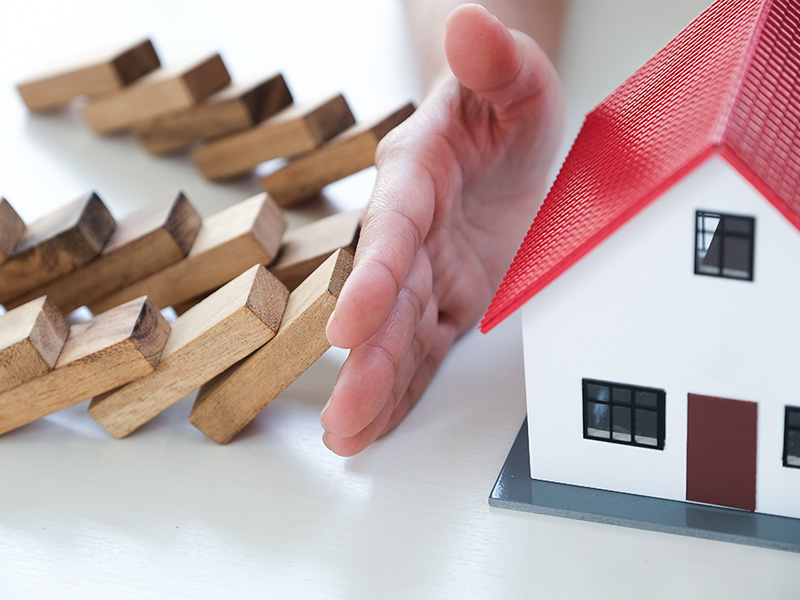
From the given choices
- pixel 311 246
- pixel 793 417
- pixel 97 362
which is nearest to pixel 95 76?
pixel 311 246

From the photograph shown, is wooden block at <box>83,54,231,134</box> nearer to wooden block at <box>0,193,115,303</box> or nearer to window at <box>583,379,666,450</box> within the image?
wooden block at <box>0,193,115,303</box>

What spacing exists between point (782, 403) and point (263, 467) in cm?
47

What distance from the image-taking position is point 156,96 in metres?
1.46

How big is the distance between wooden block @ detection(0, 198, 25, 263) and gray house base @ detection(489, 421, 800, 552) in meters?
0.59

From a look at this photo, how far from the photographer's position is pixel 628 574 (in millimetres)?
775

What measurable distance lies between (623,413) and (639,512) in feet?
0.30

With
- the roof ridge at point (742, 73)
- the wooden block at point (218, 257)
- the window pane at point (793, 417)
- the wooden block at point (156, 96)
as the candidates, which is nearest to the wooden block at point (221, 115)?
the wooden block at point (156, 96)

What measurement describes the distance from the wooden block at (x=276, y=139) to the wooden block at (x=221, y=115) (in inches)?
0.9

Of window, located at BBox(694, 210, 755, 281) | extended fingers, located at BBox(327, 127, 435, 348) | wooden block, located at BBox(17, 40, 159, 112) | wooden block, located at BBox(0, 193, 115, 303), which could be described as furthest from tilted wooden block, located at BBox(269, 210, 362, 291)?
wooden block, located at BBox(17, 40, 159, 112)

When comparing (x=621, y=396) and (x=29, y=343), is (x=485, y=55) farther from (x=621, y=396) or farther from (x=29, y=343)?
(x=29, y=343)

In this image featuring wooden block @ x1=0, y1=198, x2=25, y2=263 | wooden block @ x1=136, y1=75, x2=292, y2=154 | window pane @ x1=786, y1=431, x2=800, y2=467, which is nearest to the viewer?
window pane @ x1=786, y1=431, x2=800, y2=467

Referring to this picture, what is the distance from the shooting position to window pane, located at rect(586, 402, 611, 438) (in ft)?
2.69

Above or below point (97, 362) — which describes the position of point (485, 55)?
above

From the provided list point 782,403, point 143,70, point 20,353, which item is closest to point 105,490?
point 20,353
